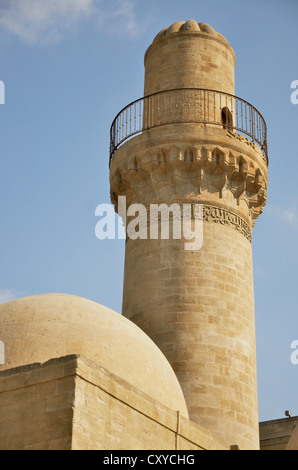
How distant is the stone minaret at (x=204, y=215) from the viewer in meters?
10.8

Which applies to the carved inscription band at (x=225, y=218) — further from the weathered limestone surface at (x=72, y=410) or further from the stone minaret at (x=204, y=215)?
the weathered limestone surface at (x=72, y=410)

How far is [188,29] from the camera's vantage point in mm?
13039

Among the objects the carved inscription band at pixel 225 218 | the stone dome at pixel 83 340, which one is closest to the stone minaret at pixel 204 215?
the carved inscription band at pixel 225 218

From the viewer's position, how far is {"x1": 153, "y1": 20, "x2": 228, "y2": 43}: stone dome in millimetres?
13062

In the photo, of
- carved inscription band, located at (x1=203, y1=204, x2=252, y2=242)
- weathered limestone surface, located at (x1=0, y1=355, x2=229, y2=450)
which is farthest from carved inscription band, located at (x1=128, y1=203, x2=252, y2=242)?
weathered limestone surface, located at (x1=0, y1=355, x2=229, y2=450)

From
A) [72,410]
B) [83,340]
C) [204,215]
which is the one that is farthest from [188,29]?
[72,410]

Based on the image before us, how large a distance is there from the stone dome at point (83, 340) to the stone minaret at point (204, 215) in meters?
1.74

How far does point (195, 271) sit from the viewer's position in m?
11.4

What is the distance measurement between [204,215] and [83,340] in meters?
3.96

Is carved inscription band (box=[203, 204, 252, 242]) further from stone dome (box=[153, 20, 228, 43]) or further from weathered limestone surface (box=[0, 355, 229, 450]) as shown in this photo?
weathered limestone surface (box=[0, 355, 229, 450])

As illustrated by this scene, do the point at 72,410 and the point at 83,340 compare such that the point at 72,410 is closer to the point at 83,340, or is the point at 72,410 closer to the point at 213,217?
the point at 83,340

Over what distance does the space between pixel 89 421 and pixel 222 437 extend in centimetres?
355

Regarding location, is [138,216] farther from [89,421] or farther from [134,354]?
[89,421]
